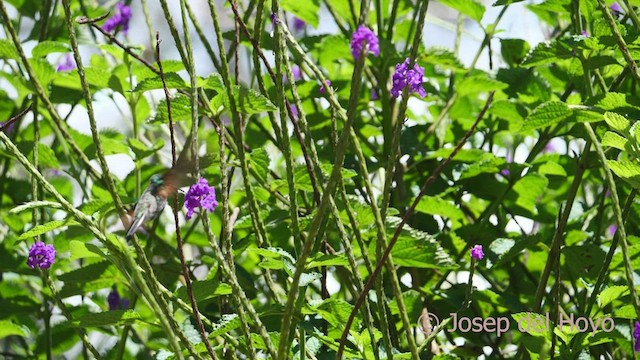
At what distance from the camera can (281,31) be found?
0.79 meters

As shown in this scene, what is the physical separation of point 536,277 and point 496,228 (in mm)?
141

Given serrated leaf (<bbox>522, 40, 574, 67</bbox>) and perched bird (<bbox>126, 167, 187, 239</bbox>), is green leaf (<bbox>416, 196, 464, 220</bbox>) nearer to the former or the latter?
serrated leaf (<bbox>522, 40, 574, 67</bbox>)

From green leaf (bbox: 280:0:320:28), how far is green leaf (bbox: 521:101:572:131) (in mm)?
445

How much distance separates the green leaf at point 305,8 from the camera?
1.39 m

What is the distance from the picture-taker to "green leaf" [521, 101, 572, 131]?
1071mm

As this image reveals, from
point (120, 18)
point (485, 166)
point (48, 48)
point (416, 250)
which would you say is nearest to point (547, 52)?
point (485, 166)

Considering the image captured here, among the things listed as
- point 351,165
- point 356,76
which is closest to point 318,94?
point 351,165

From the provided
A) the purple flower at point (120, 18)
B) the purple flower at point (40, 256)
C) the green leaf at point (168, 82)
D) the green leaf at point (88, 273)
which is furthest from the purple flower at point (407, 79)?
the purple flower at point (120, 18)

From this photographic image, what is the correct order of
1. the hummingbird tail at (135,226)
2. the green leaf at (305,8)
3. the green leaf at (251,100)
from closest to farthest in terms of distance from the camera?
the hummingbird tail at (135,226) → the green leaf at (251,100) → the green leaf at (305,8)

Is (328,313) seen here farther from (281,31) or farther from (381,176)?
(381,176)

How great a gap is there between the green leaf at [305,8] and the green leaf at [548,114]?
445 millimetres

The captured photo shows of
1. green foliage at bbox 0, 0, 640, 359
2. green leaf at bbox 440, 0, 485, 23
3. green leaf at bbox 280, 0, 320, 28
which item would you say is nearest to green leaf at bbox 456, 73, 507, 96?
green foliage at bbox 0, 0, 640, 359

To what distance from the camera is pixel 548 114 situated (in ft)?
3.58

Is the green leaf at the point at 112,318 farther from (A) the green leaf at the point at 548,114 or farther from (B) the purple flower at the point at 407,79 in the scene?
(A) the green leaf at the point at 548,114
